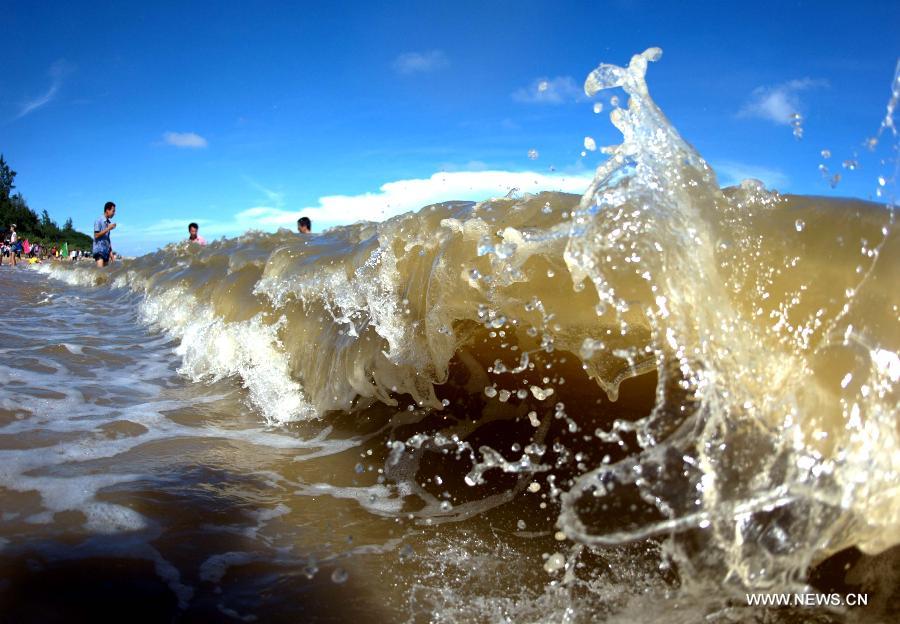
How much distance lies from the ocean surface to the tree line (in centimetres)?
6035

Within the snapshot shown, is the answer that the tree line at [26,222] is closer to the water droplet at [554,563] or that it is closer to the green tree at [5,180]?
the green tree at [5,180]

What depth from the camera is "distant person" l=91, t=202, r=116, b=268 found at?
1464 cm

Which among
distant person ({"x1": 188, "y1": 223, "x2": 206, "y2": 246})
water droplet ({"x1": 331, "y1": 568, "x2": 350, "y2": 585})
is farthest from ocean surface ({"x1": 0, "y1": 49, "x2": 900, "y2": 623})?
distant person ({"x1": 188, "y1": 223, "x2": 206, "y2": 246})

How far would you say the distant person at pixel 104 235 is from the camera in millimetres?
14641

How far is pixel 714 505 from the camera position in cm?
141

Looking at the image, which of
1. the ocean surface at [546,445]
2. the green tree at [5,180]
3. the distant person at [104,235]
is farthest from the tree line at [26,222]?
the ocean surface at [546,445]

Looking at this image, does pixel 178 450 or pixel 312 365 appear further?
pixel 312 365

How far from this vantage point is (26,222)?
56.0 metres

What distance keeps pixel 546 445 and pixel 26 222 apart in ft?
222

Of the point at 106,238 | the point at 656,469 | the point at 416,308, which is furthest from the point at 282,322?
the point at 106,238

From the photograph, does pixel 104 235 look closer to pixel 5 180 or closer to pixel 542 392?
pixel 542 392

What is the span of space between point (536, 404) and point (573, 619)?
1299 mm

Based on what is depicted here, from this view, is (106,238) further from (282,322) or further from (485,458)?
(485,458)

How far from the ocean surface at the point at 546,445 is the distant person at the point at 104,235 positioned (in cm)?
1354
